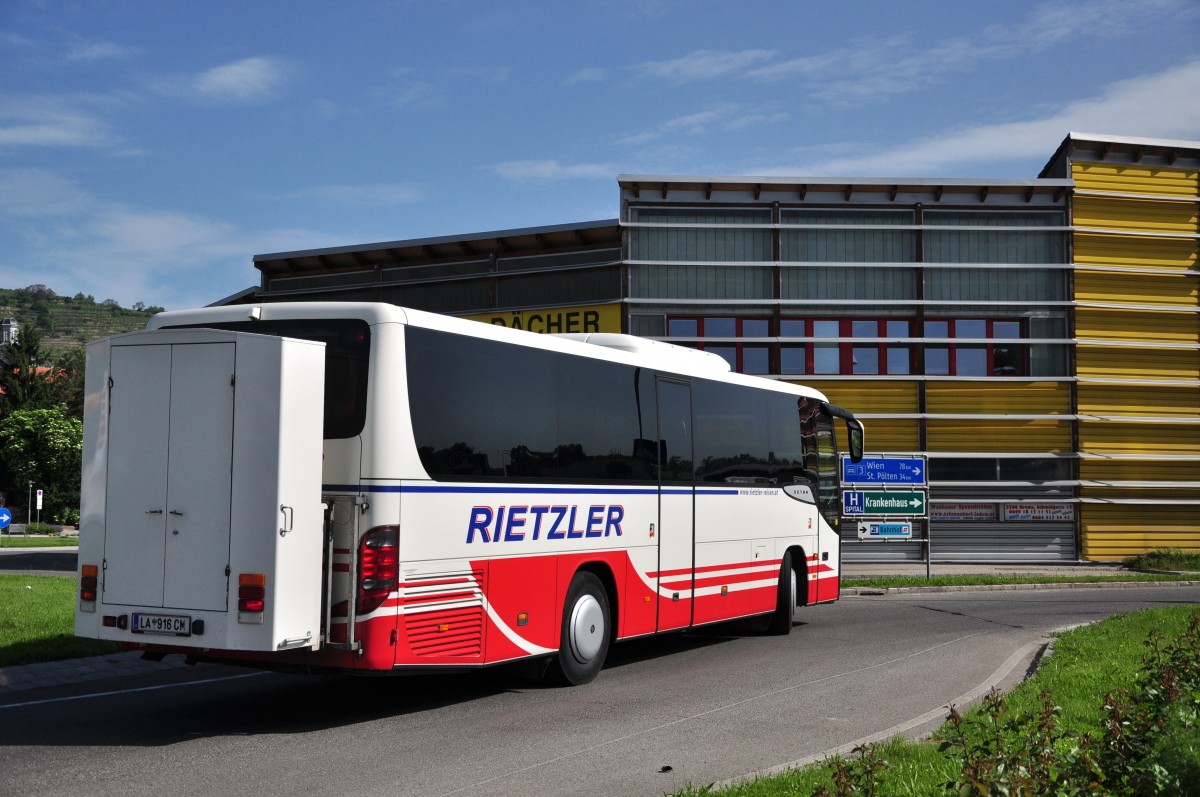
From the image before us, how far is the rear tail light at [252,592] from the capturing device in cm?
852

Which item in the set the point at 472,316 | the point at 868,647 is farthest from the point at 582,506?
the point at 472,316

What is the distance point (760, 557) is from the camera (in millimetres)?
15500

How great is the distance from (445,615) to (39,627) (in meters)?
7.50

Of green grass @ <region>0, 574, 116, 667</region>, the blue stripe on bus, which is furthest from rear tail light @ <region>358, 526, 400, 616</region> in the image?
green grass @ <region>0, 574, 116, 667</region>

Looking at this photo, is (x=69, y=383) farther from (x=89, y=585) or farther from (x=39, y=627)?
(x=89, y=585)

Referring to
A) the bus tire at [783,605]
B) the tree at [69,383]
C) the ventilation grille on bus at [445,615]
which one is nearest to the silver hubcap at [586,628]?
the ventilation grille on bus at [445,615]

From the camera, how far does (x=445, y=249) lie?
33.2 meters

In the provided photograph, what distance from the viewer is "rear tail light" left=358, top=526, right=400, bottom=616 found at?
8.97 metres

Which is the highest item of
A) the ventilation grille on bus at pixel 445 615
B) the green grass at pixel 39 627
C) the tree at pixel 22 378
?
the tree at pixel 22 378

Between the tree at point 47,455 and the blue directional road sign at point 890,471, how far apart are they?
64.4 m

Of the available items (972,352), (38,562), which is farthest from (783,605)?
(38,562)

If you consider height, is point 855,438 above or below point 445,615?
above

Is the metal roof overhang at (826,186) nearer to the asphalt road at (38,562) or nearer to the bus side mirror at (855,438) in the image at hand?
the bus side mirror at (855,438)

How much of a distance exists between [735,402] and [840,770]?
9923 millimetres
